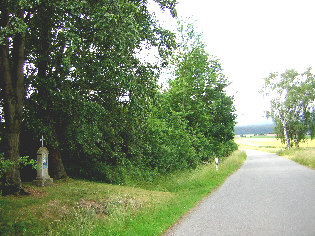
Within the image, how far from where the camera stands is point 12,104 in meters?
8.99

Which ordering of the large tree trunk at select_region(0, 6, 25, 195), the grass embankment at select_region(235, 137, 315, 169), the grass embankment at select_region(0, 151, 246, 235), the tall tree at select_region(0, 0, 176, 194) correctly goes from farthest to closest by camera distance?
the grass embankment at select_region(235, 137, 315, 169)
the large tree trunk at select_region(0, 6, 25, 195)
the tall tree at select_region(0, 0, 176, 194)
the grass embankment at select_region(0, 151, 246, 235)

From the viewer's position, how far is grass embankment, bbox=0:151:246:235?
6.37 metres

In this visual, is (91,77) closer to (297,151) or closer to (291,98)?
(297,151)

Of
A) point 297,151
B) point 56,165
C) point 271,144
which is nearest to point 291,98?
point 297,151

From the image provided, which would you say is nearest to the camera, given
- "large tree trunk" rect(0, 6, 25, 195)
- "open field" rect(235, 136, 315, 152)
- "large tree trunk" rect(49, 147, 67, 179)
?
"large tree trunk" rect(0, 6, 25, 195)

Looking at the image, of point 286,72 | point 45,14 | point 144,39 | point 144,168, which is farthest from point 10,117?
point 286,72

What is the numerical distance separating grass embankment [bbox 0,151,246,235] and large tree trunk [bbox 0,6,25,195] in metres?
0.63

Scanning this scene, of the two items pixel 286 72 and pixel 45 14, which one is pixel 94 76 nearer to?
pixel 45 14

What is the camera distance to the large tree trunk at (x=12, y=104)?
8.79m

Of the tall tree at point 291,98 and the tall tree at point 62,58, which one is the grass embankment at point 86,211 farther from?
the tall tree at point 291,98

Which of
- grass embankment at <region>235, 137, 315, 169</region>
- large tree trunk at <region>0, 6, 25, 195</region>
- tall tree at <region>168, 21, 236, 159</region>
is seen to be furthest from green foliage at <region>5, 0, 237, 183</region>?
grass embankment at <region>235, 137, 315, 169</region>

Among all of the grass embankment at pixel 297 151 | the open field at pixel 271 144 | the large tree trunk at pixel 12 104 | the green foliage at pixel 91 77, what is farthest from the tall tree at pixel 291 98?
the large tree trunk at pixel 12 104

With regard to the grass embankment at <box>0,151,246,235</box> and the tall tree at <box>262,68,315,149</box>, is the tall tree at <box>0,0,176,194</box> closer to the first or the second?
the grass embankment at <box>0,151,246,235</box>

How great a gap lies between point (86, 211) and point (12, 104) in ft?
13.6
